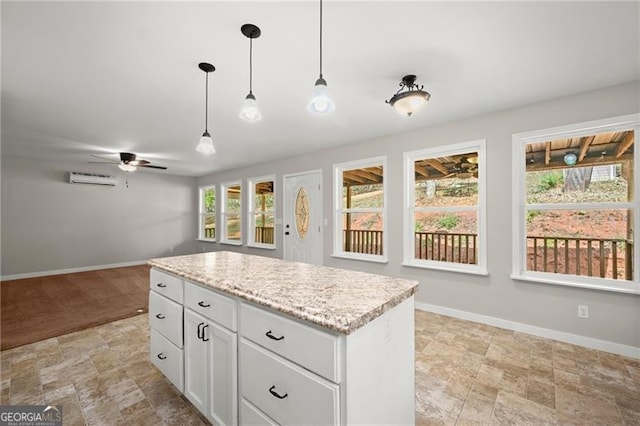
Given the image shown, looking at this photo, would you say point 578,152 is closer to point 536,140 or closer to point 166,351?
point 536,140

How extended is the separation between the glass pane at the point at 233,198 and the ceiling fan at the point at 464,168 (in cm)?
499

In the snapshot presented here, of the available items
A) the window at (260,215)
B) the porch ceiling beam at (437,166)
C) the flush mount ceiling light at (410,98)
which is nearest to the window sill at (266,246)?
the window at (260,215)

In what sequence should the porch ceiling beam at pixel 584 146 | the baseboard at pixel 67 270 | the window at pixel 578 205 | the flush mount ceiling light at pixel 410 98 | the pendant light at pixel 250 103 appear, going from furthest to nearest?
the baseboard at pixel 67 270
the porch ceiling beam at pixel 584 146
the window at pixel 578 205
the flush mount ceiling light at pixel 410 98
the pendant light at pixel 250 103

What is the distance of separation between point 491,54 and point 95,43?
2.88 meters

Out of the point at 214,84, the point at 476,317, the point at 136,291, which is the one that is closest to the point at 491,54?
the point at 214,84

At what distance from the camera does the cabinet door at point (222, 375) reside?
1365mm

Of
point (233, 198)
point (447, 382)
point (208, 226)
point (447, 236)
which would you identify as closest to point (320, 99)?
point (447, 382)

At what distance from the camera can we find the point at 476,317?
320cm

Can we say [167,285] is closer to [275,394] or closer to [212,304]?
[212,304]

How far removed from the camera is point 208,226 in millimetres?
7809

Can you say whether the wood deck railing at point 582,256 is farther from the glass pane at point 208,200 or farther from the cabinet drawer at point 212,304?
the glass pane at point 208,200

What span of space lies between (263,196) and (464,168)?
4.27 metres

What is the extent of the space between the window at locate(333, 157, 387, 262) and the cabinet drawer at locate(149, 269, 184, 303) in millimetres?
2870

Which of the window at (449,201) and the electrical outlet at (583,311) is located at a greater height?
the window at (449,201)
